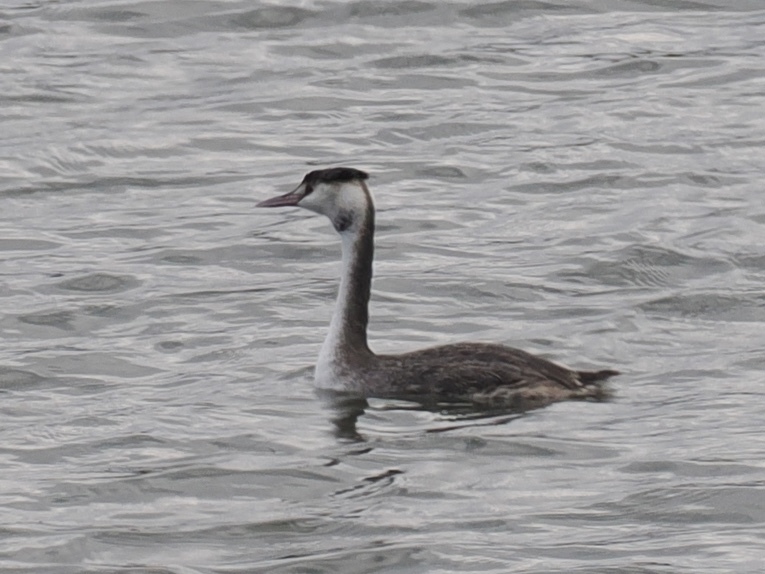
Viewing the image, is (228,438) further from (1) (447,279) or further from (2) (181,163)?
(2) (181,163)

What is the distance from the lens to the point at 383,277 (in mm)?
15344

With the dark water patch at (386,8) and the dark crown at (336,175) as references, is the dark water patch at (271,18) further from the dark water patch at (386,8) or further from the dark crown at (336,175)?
the dark crown at (336,175)

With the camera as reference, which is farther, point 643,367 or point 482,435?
point 643,367

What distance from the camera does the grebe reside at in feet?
40.6

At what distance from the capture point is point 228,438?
1183 centimetres

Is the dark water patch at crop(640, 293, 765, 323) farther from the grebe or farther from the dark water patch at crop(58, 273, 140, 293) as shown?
the dark water patch at crop(58, 273, 140, 293)

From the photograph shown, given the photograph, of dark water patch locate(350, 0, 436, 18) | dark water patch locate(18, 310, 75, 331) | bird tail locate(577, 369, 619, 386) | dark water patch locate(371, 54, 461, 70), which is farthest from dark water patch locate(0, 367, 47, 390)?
dark water patch locate(350, 0, 436, 18)

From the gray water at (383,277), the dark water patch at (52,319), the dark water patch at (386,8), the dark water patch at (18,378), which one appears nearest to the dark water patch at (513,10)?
the gray water at (383,277)

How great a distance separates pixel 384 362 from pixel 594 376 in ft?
3.80

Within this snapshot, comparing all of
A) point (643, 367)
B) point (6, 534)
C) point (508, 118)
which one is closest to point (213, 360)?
point (643, 367)

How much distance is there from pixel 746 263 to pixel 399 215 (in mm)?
2785

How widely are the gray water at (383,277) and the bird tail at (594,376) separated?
4.0 inches

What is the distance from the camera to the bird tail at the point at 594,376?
491 inches

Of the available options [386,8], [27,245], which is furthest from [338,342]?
[386,8]
